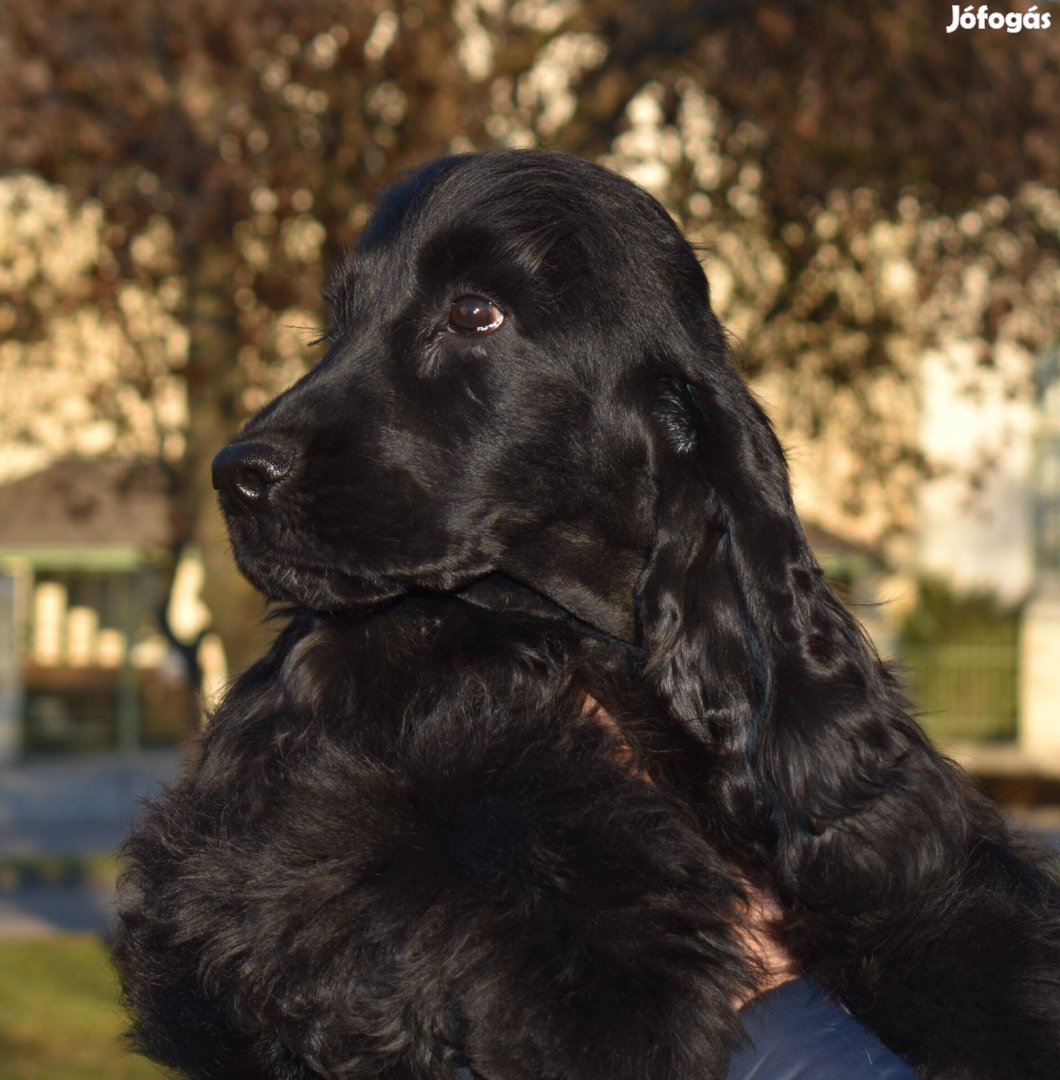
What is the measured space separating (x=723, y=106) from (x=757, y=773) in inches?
335

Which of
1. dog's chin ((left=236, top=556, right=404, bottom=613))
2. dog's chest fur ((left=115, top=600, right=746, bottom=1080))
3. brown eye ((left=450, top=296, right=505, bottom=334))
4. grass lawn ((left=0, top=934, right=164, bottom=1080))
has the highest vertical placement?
brown eye ((left=450, top=296, right=505, bottom=334))

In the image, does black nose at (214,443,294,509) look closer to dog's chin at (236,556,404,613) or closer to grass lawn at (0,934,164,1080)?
dog's chin at (236,556,404,613)

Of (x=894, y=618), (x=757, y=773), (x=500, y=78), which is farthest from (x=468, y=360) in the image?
(x=894, y=618)

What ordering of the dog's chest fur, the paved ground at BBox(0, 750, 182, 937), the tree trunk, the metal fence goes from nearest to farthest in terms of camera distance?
the dog's chest fur
the tree trunk
the paved ground at BBox(0, 750, 182, 937)
the metal fence

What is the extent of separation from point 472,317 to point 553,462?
0.24m

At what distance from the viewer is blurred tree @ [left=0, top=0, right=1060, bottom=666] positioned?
8227 mm

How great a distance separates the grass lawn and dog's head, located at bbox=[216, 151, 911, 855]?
5.94m

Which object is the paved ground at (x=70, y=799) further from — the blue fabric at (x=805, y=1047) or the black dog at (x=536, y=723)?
the blue fabric at (x=805, y=1047)

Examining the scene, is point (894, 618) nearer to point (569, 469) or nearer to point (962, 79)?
point (962, 79)

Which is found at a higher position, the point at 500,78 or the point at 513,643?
the point at 500,78

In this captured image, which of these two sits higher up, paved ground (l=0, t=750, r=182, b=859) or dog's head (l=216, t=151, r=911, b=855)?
dog's head (l=216, t=151, r=911, b=855)

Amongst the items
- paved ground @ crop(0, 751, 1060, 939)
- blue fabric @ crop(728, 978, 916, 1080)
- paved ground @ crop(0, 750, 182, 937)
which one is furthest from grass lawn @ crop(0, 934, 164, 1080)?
blue fabric @ crop(728, 978, 916, 1080)

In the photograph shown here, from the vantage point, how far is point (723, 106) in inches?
404

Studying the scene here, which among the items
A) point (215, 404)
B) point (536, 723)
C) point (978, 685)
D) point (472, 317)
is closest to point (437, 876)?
point (536, 723)
